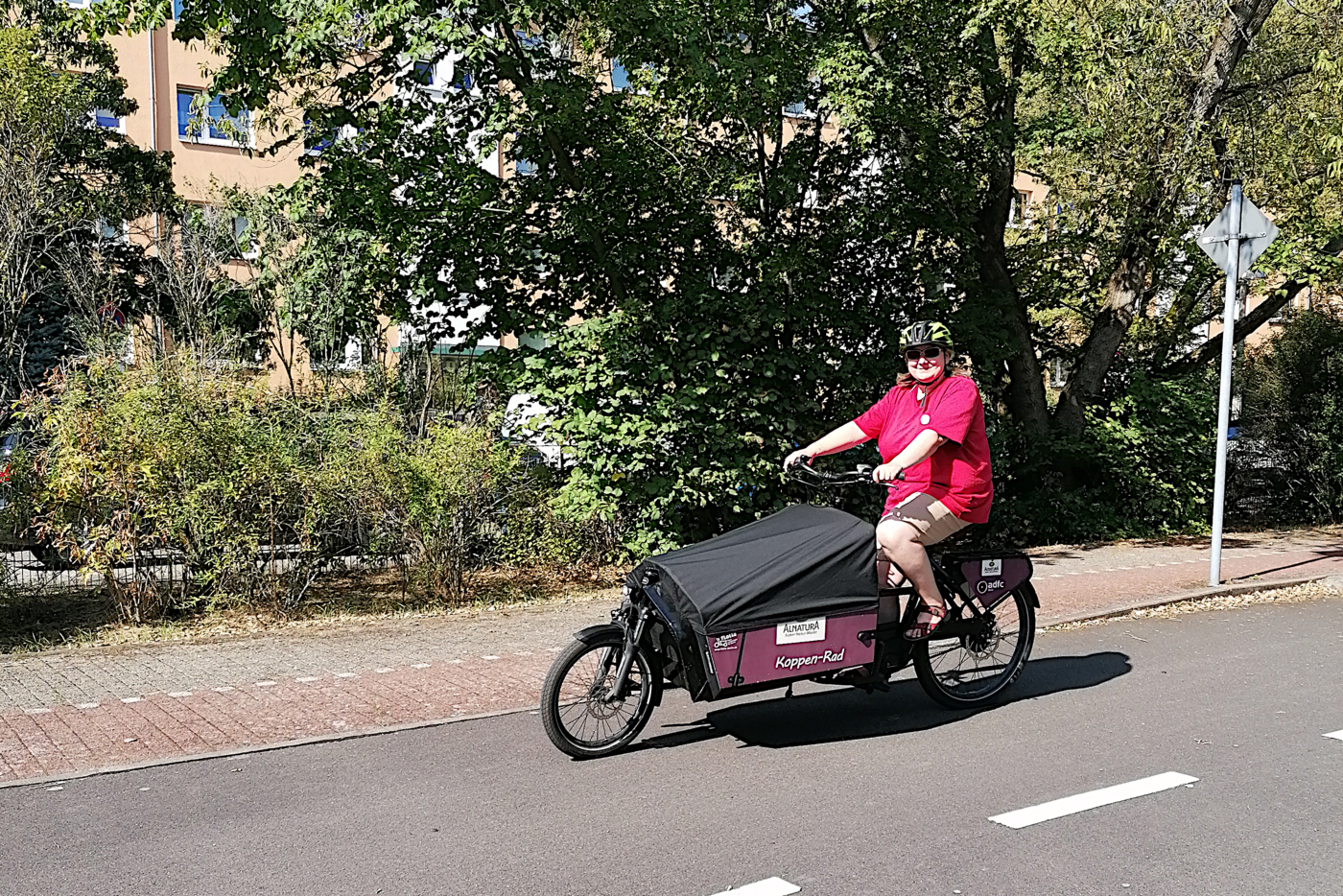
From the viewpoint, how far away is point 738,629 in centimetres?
568

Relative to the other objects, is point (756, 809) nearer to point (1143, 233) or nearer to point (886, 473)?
point (886, 473)

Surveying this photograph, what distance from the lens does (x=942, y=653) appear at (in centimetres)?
665

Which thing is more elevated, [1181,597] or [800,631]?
[800,631]

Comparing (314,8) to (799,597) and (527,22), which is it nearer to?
(527,22)

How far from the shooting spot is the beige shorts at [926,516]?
20.4ft

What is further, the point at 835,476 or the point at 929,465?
the point at 835,476

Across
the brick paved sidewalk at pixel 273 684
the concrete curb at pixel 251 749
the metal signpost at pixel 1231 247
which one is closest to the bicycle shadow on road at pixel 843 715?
the concrete curb at pixel 251 749

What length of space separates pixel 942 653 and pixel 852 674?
0.72 meters

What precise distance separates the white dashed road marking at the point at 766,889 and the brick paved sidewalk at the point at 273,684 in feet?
9.21

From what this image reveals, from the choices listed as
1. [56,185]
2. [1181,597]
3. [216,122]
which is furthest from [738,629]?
[56,185]

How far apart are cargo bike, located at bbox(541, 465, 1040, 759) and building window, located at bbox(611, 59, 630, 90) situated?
613 cm

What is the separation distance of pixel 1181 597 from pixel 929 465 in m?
5.11

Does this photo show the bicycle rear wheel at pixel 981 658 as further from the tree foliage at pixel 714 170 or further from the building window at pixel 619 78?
the building window at pixel 619 78

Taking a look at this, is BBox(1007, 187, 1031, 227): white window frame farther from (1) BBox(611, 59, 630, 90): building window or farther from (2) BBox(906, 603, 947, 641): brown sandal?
(2) BBox(906, 603, 947, 641): brown sandal
